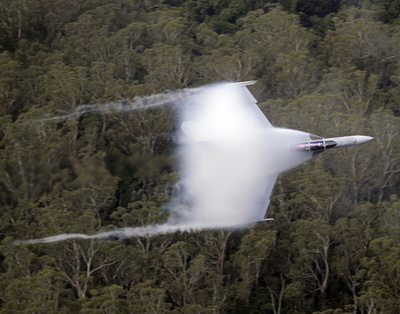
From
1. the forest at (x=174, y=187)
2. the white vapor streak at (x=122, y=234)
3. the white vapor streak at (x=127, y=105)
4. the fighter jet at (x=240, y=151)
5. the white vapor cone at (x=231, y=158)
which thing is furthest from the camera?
the white vapor streak at (x=127, y=105)

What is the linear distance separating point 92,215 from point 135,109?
1017 cm

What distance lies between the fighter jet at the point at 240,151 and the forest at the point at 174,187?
81.4 inches

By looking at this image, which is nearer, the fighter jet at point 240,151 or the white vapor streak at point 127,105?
the fighter jet at point 240,151

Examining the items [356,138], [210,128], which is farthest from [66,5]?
[356,138]

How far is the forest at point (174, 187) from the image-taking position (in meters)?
52.6

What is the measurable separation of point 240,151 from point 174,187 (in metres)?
13.1

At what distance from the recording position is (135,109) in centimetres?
6359

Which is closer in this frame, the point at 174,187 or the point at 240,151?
the point at 240,151

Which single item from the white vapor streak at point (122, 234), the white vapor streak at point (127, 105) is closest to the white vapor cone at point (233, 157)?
the white vapor streak at point (122, 234)

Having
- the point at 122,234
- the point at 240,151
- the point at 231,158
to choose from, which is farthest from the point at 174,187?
the point at 240,151

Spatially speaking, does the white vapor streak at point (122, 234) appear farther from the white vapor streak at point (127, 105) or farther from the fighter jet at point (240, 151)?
the white vapor streak at point (127, 105)

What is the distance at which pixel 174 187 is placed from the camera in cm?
5731

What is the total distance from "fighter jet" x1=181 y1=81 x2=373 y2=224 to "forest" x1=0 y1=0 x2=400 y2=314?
207cm

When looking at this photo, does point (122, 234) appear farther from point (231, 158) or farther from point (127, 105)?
point (231, 158)
